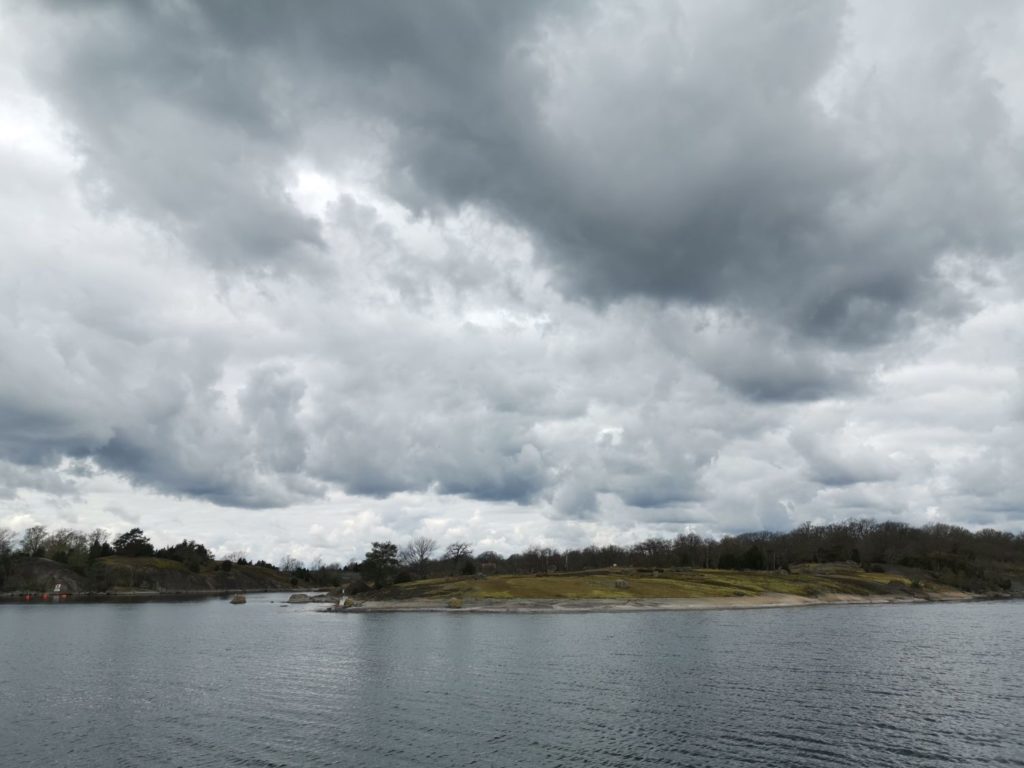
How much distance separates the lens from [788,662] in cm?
7800

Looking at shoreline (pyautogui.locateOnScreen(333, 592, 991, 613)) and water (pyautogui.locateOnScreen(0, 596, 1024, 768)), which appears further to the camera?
shoreline (pyautogui.locateOnScreen(333, 592, 991, 613))

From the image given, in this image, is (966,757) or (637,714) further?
(637,714)

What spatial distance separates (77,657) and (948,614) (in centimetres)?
17602

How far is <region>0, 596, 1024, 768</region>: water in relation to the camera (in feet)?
143

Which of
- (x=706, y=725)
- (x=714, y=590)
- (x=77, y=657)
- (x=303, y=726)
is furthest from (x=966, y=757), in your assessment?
(x=714, y=590)

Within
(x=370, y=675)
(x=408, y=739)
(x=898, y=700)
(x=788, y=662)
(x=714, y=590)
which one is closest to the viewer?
(x=408, y=739)

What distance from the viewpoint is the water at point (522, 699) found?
43.7 meters

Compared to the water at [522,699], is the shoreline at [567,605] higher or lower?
lower

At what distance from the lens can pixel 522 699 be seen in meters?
59.2

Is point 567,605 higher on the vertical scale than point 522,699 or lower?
lower

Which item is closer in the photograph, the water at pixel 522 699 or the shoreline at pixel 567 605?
the water at pixel 522 699

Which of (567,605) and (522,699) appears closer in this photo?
(522,699)

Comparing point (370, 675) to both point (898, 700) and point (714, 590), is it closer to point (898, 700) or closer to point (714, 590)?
point (898, 700)

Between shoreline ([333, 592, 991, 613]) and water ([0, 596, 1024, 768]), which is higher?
water ([0, 596, 1024, 768])
